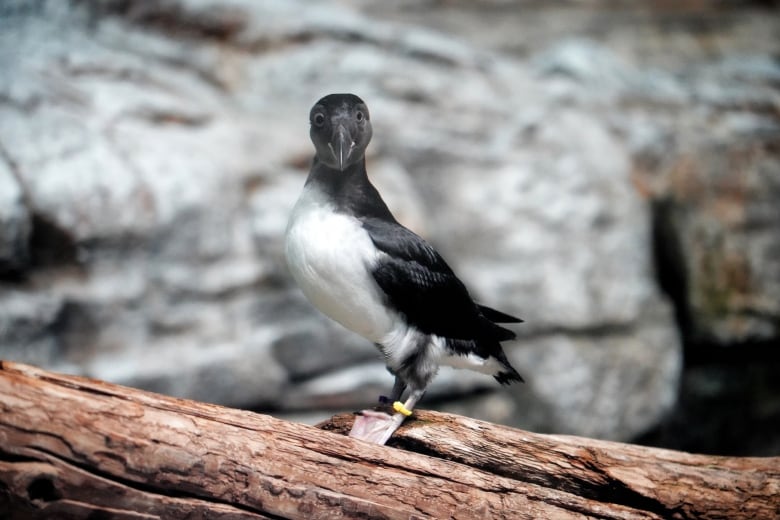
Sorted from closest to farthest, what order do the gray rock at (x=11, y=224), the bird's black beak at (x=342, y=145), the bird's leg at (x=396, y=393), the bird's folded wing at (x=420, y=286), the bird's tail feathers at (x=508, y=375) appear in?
1. the bird's black beak at (x=342, y=145)
2. the bird's folded wing at (x=420, y=286)
3. the bird's leg at (x=396, y=393)
4. the bird's tail feathers at (x=508, y=375)
5. the gray rock at (x=11, y=224)

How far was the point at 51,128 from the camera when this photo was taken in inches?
204

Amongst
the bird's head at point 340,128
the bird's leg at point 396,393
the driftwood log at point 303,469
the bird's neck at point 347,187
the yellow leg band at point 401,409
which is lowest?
the driftwood log at point 303,469

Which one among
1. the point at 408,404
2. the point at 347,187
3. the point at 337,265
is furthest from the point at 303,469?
the point at 347,187

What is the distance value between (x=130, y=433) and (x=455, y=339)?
50.9 inches

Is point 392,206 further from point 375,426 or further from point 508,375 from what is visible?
point 375,426

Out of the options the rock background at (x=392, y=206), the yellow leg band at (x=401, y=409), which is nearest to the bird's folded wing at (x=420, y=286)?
the yellow leg band at (x=401, y=409)

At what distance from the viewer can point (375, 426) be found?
2.99m

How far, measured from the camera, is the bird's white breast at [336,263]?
300cm

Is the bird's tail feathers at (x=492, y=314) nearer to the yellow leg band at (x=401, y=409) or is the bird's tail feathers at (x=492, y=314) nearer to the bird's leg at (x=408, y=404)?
the bird's leg at (x=408, y=404)

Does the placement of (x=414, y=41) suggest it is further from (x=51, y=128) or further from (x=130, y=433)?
(x=130, y=433)

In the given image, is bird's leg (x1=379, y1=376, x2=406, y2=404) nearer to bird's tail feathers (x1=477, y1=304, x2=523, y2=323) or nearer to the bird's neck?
bird's tail feathers (x1=477, y1=304, x2=523, y2=323)

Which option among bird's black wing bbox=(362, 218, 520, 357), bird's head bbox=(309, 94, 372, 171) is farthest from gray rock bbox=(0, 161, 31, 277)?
bird's black wing bbox=(362, 218, 520, 357)

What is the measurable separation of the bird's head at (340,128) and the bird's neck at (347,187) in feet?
0.19

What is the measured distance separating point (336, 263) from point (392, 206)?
9.75 ft
